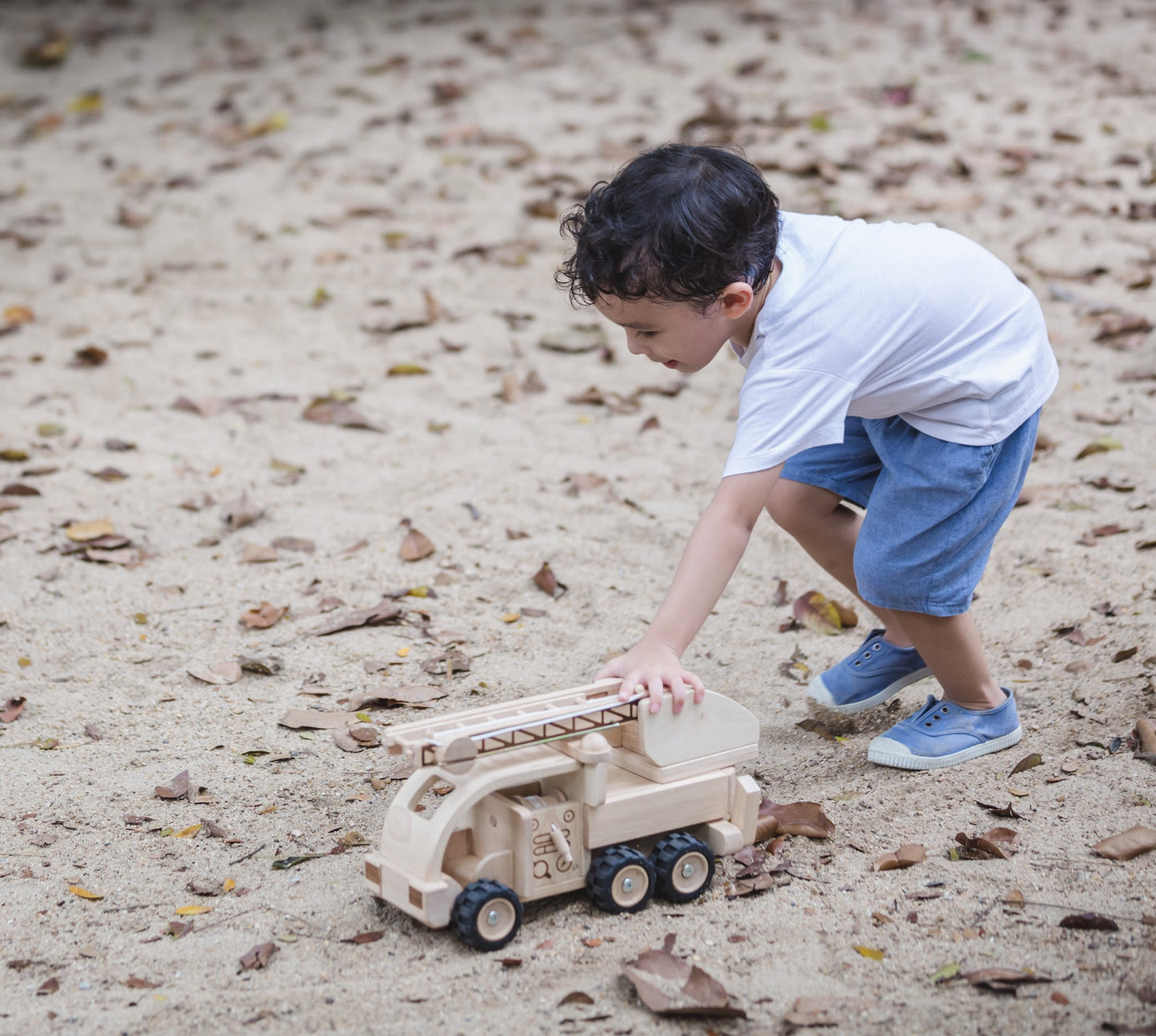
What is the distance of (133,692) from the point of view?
9.59ft

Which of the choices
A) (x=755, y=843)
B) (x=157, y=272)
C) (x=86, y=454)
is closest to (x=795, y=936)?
(x=755, y=843)

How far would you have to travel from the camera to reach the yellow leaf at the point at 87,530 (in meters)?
3.63

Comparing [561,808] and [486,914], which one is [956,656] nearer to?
[561,808]

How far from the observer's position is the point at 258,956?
1.96 metres

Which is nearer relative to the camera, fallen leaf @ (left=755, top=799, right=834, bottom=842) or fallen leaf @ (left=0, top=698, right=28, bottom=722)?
fallen leaf @ (left=755, top=799, right=834, bottom=842)

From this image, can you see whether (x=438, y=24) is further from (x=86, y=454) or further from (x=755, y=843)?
(x=755, y=843)

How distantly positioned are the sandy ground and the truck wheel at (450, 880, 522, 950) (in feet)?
0.11

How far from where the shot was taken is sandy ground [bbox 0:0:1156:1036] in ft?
6.45

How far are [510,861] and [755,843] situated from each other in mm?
520

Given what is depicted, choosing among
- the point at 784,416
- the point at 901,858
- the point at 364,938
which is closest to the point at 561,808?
the point at 364,938

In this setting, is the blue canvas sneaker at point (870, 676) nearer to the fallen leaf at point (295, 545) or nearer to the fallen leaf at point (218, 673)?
the fallen leaf at point (218, 673)

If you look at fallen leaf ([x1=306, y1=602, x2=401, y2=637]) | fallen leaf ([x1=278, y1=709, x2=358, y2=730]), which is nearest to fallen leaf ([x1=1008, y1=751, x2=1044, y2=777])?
fallen leaf ([x1=278, y1=709, x2=358, y2=730])

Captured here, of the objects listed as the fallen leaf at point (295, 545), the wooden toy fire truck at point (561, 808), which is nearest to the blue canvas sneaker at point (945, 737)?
the wooden toy fire truck at point (561, 808)

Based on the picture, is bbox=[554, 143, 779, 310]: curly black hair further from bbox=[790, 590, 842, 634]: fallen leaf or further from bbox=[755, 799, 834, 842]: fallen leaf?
bbox=[790, 590, 842, 634]: fallen leaf
